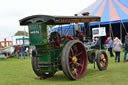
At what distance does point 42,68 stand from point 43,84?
2.08 ft

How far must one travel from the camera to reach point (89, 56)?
720 centimetres

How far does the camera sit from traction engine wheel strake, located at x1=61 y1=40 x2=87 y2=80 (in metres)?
5.66

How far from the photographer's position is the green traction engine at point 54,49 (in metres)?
5.71

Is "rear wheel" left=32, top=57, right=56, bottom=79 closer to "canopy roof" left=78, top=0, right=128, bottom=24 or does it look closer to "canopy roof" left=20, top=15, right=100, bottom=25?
"canopy roof" left=20, top=15, right=100, bottom=25

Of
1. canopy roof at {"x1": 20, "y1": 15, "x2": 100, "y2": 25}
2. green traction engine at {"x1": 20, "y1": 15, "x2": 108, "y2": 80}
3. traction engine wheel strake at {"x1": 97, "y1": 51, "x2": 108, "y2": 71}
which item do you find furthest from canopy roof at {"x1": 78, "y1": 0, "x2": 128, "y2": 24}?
canopy roof at {"x1": 20, "y1": 15, "x2": 100, "y2": 25}

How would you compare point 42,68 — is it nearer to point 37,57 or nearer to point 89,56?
point 37,57

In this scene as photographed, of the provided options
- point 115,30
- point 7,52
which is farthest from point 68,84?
point 115,30

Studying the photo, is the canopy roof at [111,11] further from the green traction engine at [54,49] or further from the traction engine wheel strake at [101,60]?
the green traction engine at [54,49]

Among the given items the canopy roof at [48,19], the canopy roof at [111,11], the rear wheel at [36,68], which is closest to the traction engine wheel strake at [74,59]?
the canopy roof at [48,19]

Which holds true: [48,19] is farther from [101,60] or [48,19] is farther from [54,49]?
[101,60]

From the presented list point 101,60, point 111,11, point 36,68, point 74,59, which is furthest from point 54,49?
point 111,11

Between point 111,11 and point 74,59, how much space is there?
1271 cm

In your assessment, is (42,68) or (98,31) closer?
(42,68)

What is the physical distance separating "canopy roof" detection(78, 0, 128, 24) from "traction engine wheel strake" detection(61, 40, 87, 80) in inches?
439
